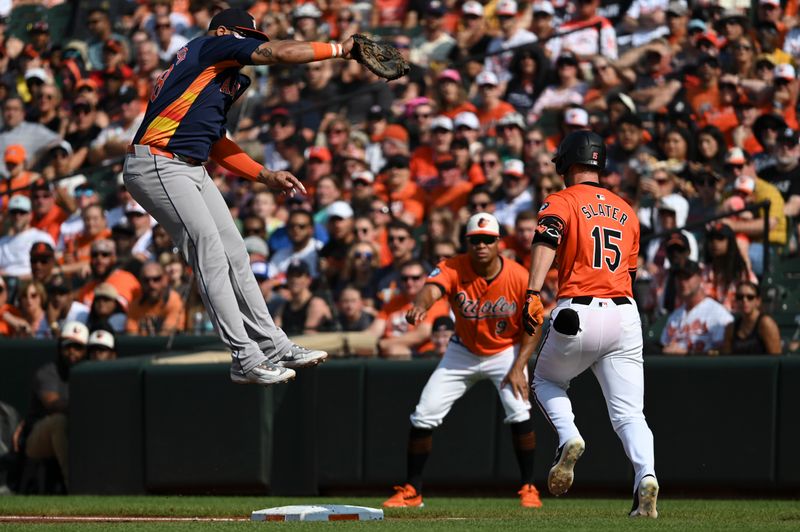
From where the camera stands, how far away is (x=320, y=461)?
12.8 metres

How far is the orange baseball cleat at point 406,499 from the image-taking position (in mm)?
10703

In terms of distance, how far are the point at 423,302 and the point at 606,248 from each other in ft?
7.97

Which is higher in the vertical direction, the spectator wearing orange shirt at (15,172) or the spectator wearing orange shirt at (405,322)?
the spectator wearing orange shirt at (15,172)

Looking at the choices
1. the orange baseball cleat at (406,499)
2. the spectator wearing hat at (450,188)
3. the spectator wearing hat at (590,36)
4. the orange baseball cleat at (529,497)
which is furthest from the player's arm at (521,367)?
the spectator wearing hat at (590,36)

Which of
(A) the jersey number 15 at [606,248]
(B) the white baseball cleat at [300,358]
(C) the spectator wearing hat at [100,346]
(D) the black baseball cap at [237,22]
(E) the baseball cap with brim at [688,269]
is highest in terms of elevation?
(D) the black baseball cap at [237,22]

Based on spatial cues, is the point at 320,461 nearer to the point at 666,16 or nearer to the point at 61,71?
the point at 666,16

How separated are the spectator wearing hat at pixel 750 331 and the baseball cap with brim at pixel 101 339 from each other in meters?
5.76

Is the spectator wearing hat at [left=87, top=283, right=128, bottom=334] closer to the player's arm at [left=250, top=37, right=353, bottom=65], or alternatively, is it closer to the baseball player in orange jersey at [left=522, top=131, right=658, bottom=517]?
the baseball player in orange jersey at [left=522, top=131, right=658, bottom=517]

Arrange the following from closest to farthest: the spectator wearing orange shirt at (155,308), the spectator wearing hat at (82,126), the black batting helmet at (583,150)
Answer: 1. the black batting helmet at (583,150)
2. the spectator wearing orange shirt at (155,308)
3. the spectator wearing hat at (82,126)

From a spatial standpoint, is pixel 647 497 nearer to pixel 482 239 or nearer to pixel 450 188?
pixel 482 239

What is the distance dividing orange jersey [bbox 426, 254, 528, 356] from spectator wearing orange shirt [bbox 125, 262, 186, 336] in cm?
425

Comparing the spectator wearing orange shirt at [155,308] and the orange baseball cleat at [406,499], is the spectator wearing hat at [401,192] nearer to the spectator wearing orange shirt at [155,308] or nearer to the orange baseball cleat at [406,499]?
the spectator wearing orange shirt at [155,308]

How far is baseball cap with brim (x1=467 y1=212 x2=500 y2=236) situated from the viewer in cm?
1091

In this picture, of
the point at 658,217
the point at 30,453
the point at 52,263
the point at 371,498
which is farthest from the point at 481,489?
the point at 52,263
